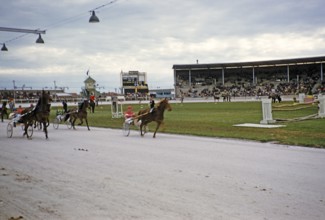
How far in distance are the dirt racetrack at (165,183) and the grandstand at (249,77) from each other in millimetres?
66600

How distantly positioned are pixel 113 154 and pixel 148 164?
210 cm

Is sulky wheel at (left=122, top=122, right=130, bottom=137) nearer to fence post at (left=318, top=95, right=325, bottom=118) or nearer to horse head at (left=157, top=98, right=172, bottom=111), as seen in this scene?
horse head at (left=157, top=98, right=172, bottom=111)

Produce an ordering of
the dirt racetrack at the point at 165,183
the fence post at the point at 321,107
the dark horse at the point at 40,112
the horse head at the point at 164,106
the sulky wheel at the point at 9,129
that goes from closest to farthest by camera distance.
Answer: the dirt racetrack at the point at 165,183
the horse head at the point at 164,106
the dark horse at the point at 40,112
the sulky wheel at the point at 9,129
the fence post at the point at 321,107

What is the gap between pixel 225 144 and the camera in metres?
12.8

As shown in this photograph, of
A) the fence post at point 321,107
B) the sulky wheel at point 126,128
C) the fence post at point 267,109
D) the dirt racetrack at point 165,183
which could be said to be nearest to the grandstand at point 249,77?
the fence post at point 321,107

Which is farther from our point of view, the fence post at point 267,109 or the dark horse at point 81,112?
the dark horse at point 81,112

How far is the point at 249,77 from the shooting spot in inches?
3580

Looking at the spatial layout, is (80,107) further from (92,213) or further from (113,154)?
(92,213)

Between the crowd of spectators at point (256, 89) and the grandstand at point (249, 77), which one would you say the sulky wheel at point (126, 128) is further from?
the grandstand at point (249, 77)

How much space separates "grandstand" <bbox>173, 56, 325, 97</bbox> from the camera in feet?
258

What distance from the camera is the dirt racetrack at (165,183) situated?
5.52m

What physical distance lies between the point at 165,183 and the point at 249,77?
8712 centimetres

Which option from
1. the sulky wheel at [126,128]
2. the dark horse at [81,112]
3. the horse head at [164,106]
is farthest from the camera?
the dark horse at [81,112]

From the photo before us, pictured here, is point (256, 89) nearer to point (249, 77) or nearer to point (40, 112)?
point (249, 77)
